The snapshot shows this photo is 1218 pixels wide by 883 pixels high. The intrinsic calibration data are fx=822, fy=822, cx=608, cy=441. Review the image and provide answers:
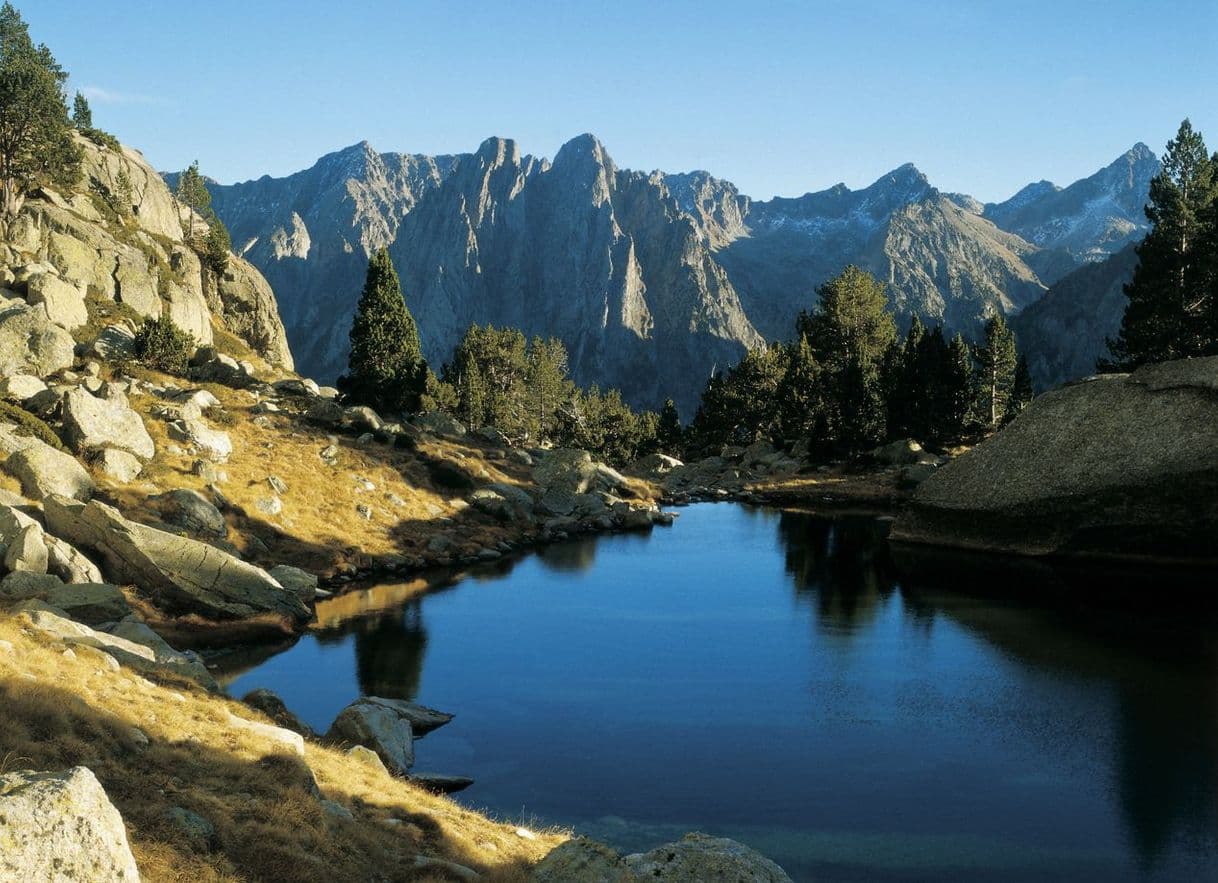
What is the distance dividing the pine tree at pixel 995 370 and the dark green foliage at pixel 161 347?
9019 centimetres

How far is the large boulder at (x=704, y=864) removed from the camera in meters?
13.2

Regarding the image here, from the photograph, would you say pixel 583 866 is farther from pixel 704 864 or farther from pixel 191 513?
pixel 191 513

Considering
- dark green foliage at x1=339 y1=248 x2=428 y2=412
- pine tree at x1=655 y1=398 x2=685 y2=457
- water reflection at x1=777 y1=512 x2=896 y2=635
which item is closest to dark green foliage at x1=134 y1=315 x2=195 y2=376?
dark green foliage at x1=339 y1=248 x2=428 y2=412

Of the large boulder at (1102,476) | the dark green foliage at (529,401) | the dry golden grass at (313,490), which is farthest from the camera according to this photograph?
the dark green foliage at (529,401)

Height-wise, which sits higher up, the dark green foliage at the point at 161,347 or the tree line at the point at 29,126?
the tree line at the point at 29,126

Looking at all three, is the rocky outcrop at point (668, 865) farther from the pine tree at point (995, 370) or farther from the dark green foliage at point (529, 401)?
the dark green foliage at point (529, 401)

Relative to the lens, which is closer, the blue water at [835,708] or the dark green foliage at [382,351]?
the blue water at [835,708]

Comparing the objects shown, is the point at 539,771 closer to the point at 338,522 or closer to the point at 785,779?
the point at 785,779

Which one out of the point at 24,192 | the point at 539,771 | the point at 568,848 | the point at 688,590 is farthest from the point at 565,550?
the point at 24,192

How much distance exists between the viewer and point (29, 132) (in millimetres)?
80625

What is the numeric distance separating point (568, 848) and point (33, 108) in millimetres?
93728

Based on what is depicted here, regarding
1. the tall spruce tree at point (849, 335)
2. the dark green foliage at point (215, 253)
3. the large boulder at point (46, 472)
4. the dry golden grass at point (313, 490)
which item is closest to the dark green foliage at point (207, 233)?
the dark green foliage at point (215, 253)

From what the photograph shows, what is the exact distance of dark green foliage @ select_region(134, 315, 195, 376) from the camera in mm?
67500

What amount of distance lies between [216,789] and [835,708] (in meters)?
22.4
